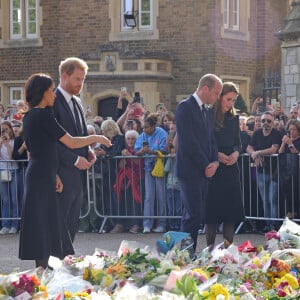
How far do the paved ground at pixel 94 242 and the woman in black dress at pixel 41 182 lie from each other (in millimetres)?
2333

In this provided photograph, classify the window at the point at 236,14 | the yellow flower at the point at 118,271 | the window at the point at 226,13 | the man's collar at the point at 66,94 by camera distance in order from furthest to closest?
1. the window at the point at 236,14
2. the window at the point at 226,13
3. the man's collar at the point at 66,94
4. the yellow flower at the point at 118,271

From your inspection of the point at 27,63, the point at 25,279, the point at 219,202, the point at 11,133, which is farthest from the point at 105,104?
the point at 25,279

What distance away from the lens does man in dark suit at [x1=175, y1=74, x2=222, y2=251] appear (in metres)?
9.75

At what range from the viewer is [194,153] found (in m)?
9.80

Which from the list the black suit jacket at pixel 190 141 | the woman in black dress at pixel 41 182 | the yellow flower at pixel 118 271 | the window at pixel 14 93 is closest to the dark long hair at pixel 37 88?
the woman in black dress at pixel 41 182

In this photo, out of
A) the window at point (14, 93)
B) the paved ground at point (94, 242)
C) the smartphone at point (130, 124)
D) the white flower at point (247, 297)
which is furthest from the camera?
the window at point (14, 93)

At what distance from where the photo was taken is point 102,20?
102ft

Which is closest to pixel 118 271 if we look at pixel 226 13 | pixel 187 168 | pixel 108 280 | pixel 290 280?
pixel 108 280

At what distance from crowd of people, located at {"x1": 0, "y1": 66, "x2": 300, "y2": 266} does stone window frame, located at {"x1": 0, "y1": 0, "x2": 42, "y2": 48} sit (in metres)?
16.0

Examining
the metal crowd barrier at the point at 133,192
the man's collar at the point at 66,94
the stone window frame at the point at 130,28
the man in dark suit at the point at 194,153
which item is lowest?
the metal crowd barrier at the point at 133,192

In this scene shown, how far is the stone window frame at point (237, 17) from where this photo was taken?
30594 millimetres

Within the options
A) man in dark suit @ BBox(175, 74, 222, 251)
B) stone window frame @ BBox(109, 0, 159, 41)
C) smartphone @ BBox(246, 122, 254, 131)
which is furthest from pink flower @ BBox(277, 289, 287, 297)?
stone window frame @ BBox(109, 0, 159, 41)

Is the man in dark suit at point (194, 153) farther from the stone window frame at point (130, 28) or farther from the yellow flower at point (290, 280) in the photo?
the stone window frame at point (130, 28)

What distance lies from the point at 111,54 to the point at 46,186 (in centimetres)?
2181
